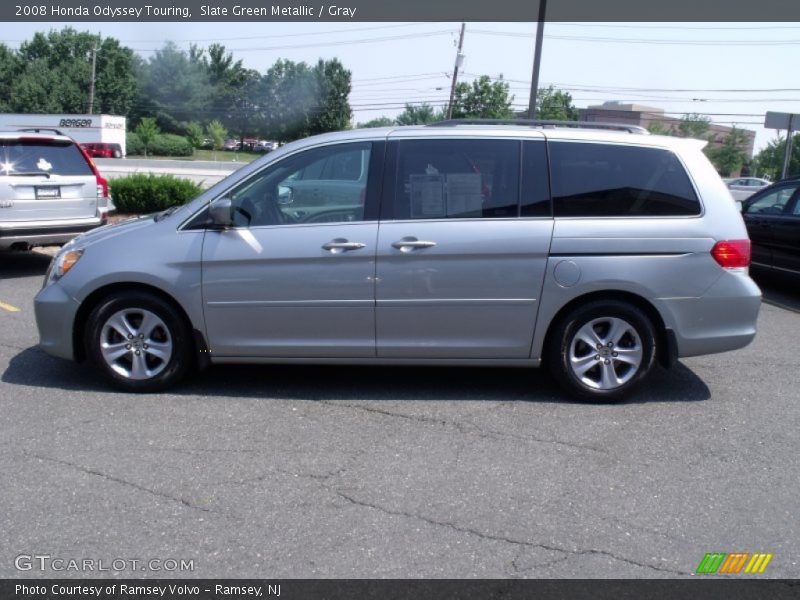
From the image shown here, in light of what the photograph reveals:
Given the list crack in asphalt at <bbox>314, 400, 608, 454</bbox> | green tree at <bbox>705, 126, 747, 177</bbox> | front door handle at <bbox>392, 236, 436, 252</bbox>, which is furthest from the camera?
green tree at <bbox>705, 126, 747, 177</bbox>

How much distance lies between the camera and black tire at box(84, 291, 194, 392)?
5832 millimetres

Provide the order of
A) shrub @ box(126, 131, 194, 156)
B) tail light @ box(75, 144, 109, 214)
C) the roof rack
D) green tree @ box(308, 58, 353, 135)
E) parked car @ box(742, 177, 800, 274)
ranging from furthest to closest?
green tree @ box(308, 58, 353, 135) < shrub @ box(126, 131, 194, 156) < tail light @ box(75, 144, 109, 214) < parked car @ box(742, 177, 800, 274) < the roof rack

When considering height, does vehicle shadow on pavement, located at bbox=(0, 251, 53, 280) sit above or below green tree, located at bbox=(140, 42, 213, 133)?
below

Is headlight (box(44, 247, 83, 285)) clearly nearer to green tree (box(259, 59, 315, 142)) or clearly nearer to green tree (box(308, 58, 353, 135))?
green tree (box(308, 58, 353, 135))

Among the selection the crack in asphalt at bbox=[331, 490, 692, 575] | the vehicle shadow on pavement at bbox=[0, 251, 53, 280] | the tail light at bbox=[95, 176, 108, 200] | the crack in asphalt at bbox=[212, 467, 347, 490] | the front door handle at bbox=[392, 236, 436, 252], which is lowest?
the vehicle shadow on pavement at bbox=[0, 251, 53, 280]

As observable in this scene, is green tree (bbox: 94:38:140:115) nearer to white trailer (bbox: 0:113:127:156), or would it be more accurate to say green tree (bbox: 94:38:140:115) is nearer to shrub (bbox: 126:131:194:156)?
shrub (bbox: 126:131:194:156)

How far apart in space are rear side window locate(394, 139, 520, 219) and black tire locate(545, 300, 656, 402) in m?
0.90

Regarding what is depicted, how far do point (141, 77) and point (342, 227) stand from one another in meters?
96.0

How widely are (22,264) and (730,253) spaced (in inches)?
381

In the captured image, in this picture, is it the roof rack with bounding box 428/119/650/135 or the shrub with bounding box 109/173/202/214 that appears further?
the shrub with bounding box 109/173/202/214

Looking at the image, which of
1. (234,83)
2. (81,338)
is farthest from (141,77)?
(81,338)

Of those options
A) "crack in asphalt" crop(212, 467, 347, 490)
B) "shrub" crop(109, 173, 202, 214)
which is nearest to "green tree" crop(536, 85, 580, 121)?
"shrub" crop(109, 173, 202, 214)

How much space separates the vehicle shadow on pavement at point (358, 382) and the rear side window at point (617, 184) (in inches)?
53.4
